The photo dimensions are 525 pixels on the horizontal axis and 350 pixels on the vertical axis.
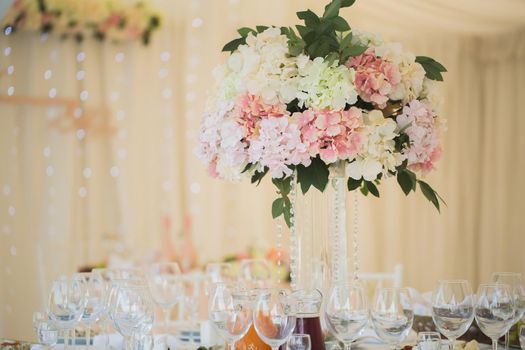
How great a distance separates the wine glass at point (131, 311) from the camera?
2.07 m

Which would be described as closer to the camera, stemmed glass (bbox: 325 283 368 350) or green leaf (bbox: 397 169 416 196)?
stemmed glass (bbox: 325 283 368 350)

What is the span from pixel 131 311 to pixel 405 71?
933mm

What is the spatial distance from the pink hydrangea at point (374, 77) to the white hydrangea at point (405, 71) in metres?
0.02

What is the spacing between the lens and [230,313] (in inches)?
75.4

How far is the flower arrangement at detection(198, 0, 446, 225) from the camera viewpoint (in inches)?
84.7

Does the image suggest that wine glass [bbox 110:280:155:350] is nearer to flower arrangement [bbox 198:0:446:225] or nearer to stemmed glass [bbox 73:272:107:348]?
stemmed glass [bbox 73:272:107:348]

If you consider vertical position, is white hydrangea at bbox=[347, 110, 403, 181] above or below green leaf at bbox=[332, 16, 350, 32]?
below

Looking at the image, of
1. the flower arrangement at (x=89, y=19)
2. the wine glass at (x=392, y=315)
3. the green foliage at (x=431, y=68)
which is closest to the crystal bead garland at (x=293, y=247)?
the wine glass at (x=392, y=315)

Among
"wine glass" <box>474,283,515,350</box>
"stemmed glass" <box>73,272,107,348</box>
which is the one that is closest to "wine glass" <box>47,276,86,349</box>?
"stemmed glass" <box>73,272,107,348</box>

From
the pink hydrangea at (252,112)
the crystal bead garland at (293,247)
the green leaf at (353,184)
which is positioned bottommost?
the crystal bead garland at (293,247)

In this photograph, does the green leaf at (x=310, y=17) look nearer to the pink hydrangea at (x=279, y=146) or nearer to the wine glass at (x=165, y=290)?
the pink hydrangea at (x=279, y=146)

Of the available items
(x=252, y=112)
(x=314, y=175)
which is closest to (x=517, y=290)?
(x=314, y=175)

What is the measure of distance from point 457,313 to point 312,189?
56cm

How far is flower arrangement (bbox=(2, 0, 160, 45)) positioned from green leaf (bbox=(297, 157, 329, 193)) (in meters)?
3.02
